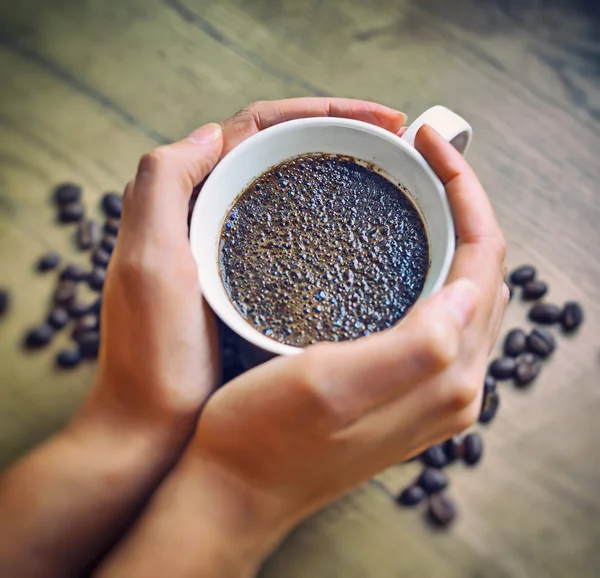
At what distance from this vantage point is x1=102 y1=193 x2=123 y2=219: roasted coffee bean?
1.21 metres

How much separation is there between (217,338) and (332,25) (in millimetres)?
798

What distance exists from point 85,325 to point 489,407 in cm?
76

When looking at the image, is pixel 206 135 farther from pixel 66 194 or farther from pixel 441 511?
pixel 441 511

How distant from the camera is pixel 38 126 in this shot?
1.29m

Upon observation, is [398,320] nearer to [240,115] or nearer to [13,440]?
[240,115]

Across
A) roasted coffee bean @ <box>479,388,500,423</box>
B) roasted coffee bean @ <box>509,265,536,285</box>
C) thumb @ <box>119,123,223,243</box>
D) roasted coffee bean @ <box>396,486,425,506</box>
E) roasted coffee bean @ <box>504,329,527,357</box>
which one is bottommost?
roasted coffee bean @ <box>396,486,425,506</box>

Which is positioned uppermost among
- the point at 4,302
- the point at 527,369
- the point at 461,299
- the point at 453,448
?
the point at 461,299

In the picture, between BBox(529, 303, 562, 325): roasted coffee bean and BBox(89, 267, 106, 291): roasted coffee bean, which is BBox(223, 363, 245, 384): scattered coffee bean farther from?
BBox(529, 303, 562, 325): roasted coffee bean

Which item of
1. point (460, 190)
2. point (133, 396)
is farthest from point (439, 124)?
point (133, 396)

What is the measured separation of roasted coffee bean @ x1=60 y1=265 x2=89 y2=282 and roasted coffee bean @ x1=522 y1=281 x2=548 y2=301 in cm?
84

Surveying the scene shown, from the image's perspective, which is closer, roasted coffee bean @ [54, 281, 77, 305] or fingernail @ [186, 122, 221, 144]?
fingernail @ [186, 122, 221, 144]

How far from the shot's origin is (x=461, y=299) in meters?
0.76

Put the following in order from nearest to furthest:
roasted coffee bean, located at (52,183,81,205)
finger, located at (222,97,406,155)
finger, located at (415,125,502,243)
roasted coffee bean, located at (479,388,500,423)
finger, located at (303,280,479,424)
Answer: finger, located at (303,280,479,424)
finger, located at (415,125,502,243)
finger, located at (222,97,406,155)
roasted coffee bean, located at (479,388,500,423)
roasted coffee bean, located at (52,183,81,205)

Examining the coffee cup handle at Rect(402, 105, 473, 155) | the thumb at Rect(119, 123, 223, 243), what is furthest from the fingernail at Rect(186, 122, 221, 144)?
the coffee cup handle at Rect(402, 105, 473, 155)
